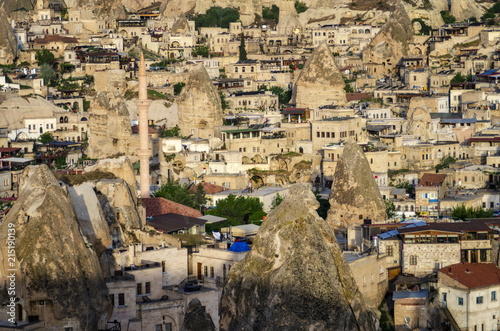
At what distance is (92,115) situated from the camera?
296ft

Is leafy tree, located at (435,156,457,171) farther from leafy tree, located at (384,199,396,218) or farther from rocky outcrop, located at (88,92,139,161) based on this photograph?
rocky outcrop, located at (88,92,139,161)

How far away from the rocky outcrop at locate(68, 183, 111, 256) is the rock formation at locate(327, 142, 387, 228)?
813 inches

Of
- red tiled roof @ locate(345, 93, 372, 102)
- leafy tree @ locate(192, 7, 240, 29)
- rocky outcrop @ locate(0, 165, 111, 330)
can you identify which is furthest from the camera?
leafy tree @ locate(192, 7, 240, 29)

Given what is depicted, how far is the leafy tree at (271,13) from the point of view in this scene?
138 metres

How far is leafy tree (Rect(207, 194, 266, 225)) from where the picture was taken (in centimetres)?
6956

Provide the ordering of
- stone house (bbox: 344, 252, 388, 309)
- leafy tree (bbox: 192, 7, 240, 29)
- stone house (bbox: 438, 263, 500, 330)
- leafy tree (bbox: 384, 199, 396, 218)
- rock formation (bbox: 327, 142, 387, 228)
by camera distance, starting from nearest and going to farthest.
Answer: stone house (bbox: 438, 263, 500, 330)
stone house (bbox: 344, 252, 388, 309)
rock formation (bbox: 327, 142, 387, 228)
leafy tree (bbox: 384, 199, 396, 218)
leafy tree (bbox: 192, 7, 240, 29)

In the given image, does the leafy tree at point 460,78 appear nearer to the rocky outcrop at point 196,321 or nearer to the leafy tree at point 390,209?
the leafy tree at point 390,209

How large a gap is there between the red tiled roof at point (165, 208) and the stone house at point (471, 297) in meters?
16.5

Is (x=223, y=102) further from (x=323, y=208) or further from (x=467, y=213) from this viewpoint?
(x=467, y=213)

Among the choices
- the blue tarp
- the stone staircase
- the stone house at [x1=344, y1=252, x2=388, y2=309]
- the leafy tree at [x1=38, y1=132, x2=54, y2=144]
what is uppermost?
the leafy tree at [x1=38, y1=132, x2=54, y2=144]

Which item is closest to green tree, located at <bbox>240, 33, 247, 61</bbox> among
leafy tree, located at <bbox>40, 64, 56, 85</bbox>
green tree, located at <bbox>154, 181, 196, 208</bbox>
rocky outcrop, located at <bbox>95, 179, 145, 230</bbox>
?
leafy tree, located at <bbox>40, 64, 56, 85</bbox>

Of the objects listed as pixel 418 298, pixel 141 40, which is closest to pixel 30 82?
pixel 141 40

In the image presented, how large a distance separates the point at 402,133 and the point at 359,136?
3.35 meters

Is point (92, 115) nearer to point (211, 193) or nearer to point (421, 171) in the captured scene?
point (211, 193)
